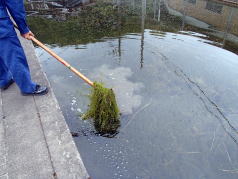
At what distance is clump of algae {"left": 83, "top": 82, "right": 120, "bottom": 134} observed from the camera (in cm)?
348

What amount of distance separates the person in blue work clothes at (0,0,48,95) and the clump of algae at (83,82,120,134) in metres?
0.74

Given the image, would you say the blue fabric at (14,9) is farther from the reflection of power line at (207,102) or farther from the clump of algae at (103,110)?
the reflection of power line at (207,102)

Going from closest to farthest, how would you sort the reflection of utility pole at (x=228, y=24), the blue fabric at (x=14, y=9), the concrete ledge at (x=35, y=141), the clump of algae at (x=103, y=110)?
the concrete ledge at (x=35, y=141) → the blue fabric at (x=14, y=9) → the clump of algae at (x=103, y=110) → the reflection of utility pole at (x=228, y=24)

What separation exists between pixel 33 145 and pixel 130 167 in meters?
1.30

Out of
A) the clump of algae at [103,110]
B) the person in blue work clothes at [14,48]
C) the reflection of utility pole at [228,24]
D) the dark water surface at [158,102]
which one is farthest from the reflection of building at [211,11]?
the person in blue work clothes at [14,48]

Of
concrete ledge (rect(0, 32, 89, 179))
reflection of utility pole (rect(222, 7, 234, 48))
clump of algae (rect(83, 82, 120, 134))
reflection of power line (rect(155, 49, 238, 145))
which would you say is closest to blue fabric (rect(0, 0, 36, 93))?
concrete ledge (rect(0, 32, 89, 179))

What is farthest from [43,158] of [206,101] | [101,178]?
[206,101]

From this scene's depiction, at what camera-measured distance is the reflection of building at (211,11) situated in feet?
27.2

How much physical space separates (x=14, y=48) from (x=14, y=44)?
0.05 metres

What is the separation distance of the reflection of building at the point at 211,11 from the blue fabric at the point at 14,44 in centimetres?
677

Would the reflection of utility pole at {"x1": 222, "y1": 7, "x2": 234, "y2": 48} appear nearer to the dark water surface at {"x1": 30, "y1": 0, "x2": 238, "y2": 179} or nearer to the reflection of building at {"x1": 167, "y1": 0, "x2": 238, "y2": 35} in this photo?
the reflection of building at {"x1": 167, "y1": 0, "x2": 238, "y2": 35}

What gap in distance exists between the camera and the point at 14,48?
304 cm

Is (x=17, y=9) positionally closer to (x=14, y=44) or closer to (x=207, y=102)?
(x=14, y=44)

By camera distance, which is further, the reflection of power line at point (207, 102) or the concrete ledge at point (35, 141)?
the reflection of power line at point (207, 102)
